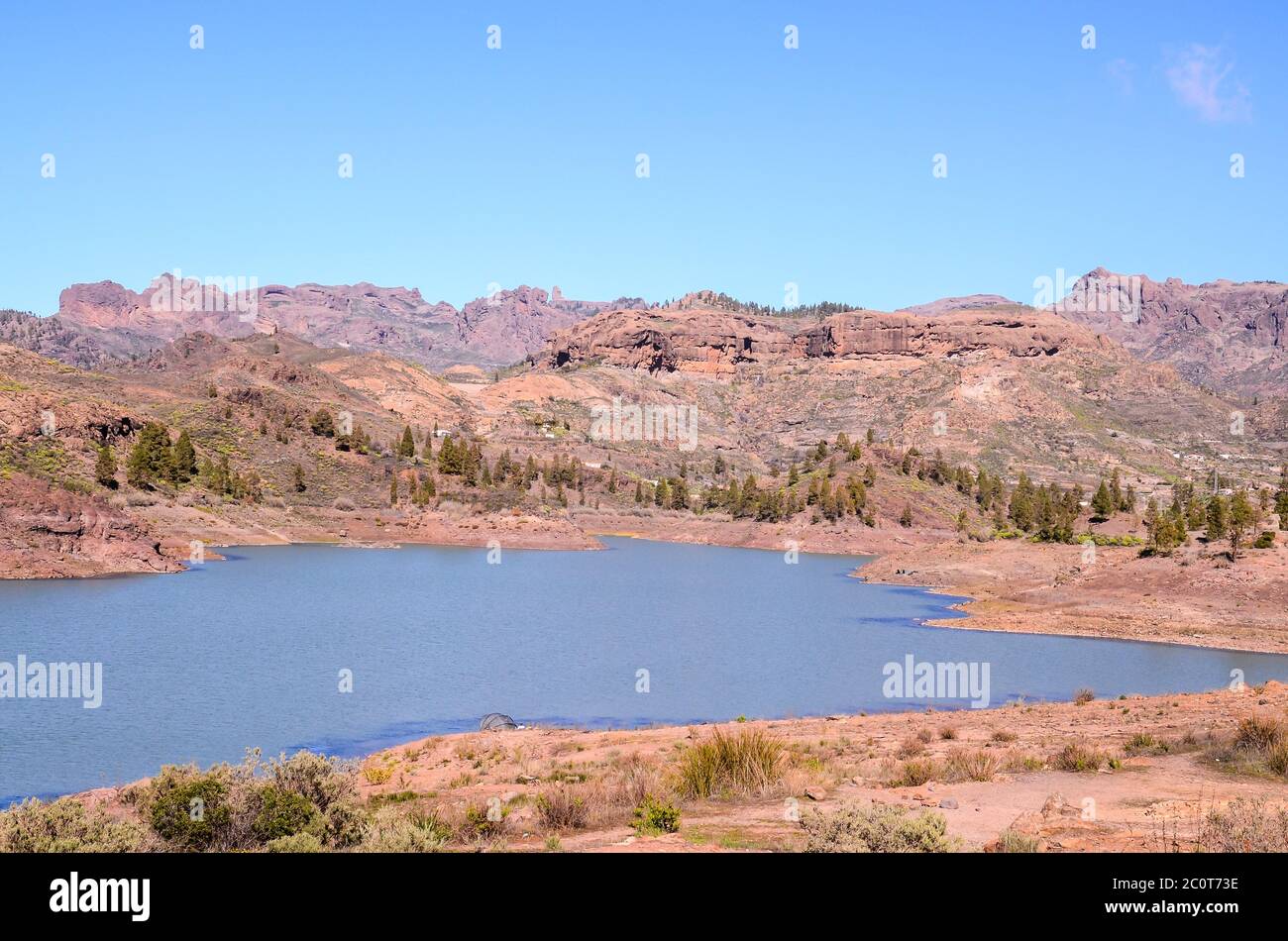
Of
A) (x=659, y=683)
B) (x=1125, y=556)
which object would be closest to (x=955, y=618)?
(x=1125, y=556)

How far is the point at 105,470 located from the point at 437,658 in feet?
198

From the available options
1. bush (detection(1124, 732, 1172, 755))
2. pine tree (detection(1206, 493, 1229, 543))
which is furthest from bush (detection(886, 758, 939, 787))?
pine tree (detection(1206, 493, 1229, 543))

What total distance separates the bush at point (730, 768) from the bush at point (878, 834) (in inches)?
230

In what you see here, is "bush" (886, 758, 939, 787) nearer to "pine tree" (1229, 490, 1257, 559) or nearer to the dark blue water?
the dark blue water

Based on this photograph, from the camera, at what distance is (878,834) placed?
12039 millimetres

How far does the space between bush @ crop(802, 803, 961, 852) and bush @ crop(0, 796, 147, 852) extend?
7.86 meters

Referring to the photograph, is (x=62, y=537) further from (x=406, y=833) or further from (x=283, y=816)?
(x=406, y=833)

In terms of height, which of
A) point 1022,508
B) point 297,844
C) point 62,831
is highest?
point 1022,508

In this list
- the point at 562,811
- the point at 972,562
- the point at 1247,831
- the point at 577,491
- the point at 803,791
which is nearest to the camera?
the point at 1247,831

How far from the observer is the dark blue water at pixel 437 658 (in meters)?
30.4

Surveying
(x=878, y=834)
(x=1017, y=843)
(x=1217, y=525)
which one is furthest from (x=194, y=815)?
(x=1217, y=525)

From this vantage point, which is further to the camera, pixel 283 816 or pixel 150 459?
pixel 150 459

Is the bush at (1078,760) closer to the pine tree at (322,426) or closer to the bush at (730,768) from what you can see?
the bush at (730,768)

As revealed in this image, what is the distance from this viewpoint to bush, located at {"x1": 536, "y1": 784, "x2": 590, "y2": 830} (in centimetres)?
1600
